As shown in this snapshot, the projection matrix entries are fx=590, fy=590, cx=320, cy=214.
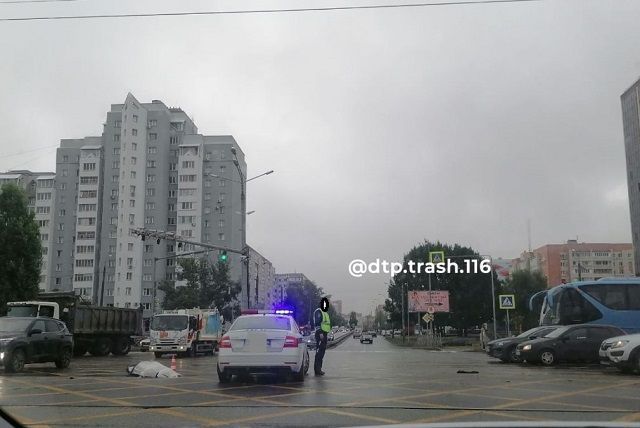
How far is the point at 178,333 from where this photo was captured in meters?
28.3

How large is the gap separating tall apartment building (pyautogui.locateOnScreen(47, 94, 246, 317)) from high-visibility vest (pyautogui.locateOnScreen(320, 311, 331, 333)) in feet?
254

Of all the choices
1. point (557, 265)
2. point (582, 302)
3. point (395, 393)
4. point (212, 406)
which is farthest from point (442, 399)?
point (557, 265)

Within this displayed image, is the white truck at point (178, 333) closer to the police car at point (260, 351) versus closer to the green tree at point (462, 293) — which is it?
the police car at point (260, 351)

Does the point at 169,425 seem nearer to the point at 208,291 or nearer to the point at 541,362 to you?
the point at 541,362

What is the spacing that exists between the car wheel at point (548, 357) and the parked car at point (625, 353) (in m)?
3.63

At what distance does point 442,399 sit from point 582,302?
15.7m

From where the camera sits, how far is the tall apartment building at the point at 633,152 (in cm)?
7862

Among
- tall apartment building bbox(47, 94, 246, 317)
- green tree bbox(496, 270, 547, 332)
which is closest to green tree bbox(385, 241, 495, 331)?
green tree bbox(496, 270, 547, 332)

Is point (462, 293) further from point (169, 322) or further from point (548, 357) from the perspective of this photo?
point (548, 357)

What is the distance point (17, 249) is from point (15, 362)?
2342 cm

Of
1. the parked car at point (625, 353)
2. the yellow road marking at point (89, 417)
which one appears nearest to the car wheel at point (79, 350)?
the yellow road marking at point (89, 417)

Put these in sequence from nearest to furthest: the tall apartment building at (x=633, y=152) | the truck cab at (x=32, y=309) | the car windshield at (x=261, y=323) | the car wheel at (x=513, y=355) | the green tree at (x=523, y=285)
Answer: the car windshield at (x=261, y=323) < the car wheel at (x=513, y=355) < the truck cab at (x=32, y=309) < the tall apartment building at (x=633, y=152) < the green tree at (x=523, y=285)

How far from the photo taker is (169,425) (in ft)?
23.6

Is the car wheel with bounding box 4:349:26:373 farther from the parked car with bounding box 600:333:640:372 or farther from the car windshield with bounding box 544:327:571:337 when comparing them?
the car windshield with bounding box 544:327:571:337
